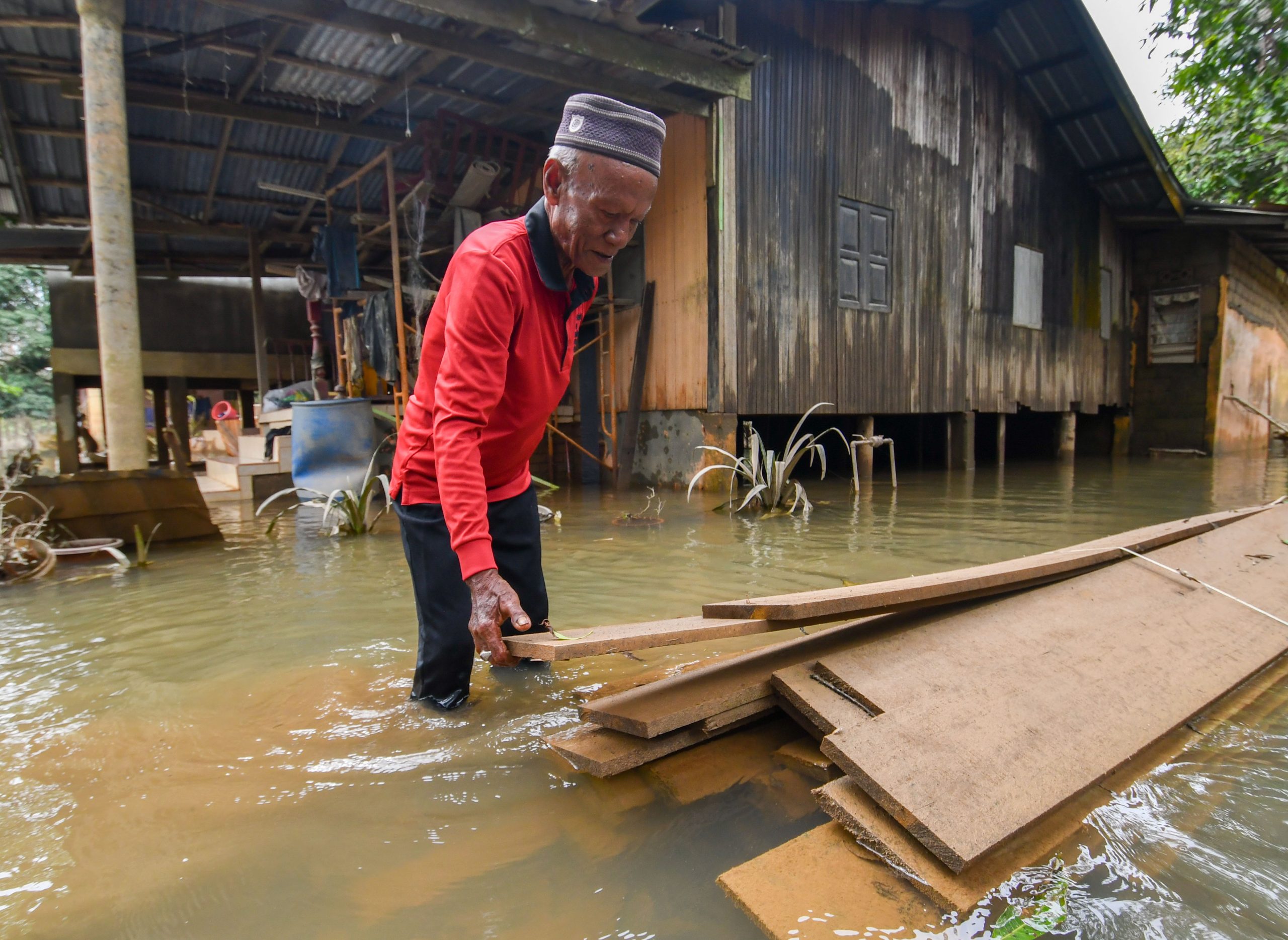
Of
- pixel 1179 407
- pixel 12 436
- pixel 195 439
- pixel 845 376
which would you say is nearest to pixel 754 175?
pixel 845 376

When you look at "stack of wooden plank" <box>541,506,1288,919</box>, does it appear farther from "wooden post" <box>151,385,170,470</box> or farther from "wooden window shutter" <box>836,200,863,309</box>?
"wooden post" <box>151,385,170,470</box>

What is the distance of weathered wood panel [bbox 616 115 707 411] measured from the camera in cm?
736

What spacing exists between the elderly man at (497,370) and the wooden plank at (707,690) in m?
0.28

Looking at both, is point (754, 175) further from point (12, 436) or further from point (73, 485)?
point (12, 436)

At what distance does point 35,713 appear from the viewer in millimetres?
2053

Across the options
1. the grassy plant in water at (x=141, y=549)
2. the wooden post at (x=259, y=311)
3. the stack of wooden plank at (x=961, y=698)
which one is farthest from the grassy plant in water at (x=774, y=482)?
the wooden post at (x=259, y=311)

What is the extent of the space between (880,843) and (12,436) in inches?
959

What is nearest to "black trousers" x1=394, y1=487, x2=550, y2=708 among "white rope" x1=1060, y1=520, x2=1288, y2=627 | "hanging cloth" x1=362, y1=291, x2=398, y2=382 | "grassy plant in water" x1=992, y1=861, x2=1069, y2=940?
"grassy plant in water" x1=992, y1=861, x2=1069, y2=940

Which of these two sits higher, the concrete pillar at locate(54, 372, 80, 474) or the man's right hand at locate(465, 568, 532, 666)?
the concrete pillar at locate(54, 372, 80, 474)

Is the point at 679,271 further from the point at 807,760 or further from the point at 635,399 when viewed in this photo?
the point at 807,760

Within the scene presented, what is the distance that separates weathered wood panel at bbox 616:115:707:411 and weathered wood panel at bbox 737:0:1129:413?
42 centimetres

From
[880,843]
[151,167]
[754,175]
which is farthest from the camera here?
[151,167]

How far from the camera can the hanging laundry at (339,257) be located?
8.46 meters

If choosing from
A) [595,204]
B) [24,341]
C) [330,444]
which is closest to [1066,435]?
[330,444]
